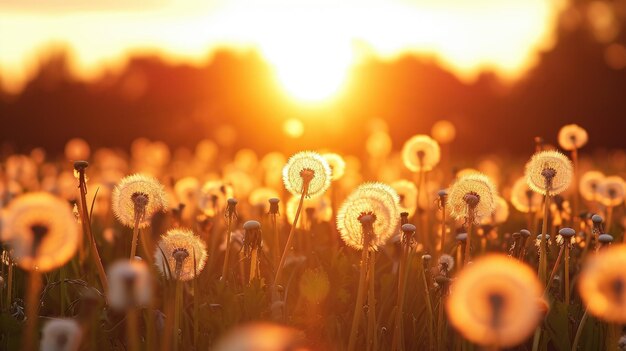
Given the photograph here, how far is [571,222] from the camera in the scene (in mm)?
4496

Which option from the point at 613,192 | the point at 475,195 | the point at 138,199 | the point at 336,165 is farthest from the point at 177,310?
the point at 613,192

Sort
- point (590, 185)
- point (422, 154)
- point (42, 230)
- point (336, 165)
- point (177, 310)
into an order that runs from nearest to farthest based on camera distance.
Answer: point (42, 230) → point (177, 310) → point (336, 165) → point (422, 154) → point (590, 185)

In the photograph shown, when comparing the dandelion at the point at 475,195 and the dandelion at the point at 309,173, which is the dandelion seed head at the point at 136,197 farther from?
the dandelion at the point at 475,195

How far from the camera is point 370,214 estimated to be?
2.55 meters

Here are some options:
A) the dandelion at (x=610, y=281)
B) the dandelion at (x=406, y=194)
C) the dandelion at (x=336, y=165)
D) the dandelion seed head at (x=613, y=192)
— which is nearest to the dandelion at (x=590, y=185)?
the dandelion seed head at (x=613, y=192)

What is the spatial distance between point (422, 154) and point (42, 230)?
2574 millimetres

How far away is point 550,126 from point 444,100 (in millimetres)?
4432

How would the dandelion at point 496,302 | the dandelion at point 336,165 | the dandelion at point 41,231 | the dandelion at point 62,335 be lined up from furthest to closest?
the dandelion at point 336,165, the dandelion at point 41,231, the dandelion at point 62,335, the dandelion at point 496,302

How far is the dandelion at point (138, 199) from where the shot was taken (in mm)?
2840

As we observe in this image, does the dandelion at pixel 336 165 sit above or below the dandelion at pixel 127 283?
above

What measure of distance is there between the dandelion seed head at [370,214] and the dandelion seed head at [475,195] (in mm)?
432

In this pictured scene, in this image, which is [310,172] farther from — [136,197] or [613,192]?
[613,192]

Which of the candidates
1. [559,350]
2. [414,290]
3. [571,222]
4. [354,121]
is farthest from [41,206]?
[354,121]

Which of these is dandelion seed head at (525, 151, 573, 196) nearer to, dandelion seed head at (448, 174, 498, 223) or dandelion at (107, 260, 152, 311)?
dandelion seed head at (448, 174, 498, 223)
